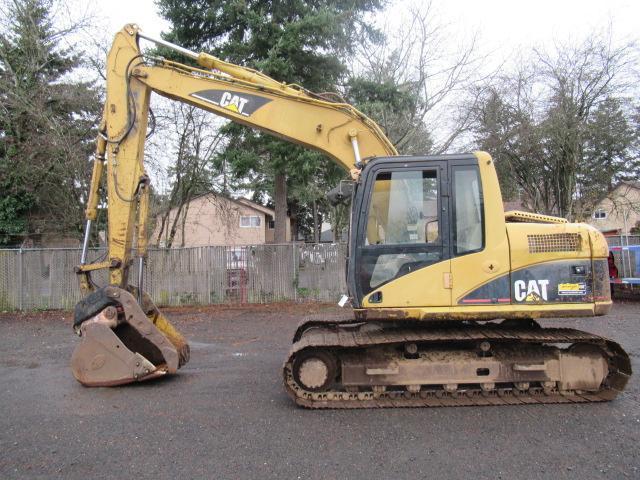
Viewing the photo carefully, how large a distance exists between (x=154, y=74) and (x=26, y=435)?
432cm

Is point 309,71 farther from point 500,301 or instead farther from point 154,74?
point 500,301

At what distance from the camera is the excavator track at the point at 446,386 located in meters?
5.02

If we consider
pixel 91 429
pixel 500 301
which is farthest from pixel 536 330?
pixel 91 429

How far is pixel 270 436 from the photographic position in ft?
14.3

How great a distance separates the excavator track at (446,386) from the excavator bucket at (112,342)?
1751 millimetres

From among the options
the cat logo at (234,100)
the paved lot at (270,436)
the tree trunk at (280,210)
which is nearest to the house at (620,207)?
the tree trunk at (280,210)

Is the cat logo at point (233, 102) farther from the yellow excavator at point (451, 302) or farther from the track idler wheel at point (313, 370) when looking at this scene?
the track idler wheel at point (313, 370)

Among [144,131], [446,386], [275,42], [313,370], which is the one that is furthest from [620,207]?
[144,131]

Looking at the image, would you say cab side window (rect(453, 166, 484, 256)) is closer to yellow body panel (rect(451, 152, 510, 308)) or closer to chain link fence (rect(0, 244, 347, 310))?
yellow body panel (rect(451, 152, 510, 308))

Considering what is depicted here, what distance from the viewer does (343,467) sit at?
12.3 feet

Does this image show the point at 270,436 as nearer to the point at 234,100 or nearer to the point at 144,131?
the point at 234,100

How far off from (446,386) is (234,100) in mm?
4229

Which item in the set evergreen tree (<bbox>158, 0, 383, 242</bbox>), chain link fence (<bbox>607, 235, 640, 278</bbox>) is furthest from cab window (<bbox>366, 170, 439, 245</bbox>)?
chain link fence (<bbox>607, 235, 640, 278</bbox>)

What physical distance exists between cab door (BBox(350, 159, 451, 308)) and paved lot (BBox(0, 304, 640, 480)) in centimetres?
123
